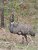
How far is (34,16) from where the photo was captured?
9.62m

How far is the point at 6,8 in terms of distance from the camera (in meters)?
8.75

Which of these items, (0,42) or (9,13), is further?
(9,13)

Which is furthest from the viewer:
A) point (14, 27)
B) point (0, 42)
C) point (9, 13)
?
point (9, 13)

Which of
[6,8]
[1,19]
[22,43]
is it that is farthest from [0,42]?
[6,8]

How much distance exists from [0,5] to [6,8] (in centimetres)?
38

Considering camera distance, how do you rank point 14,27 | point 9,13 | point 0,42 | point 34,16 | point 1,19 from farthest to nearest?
point 34,16 < point 9,13 < point 1,19 < point 14,27 < point 0,42

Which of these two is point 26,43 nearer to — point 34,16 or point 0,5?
point 0,5

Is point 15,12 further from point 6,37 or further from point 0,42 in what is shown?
point 0,42

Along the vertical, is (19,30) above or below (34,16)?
above

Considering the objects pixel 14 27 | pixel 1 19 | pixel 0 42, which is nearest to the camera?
pixel 0 42

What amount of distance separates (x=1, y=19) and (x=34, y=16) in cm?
190

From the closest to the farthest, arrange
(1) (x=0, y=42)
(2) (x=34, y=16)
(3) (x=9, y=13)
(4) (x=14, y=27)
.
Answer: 1. (1) (x=0, y=42)
2. (4) (x=14, y=27)
3. (3) (x=9, y=13)
4. (2) (x=34, y=16)

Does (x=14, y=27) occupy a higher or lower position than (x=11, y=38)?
higher

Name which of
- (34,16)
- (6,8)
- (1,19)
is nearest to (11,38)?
(1,19)
